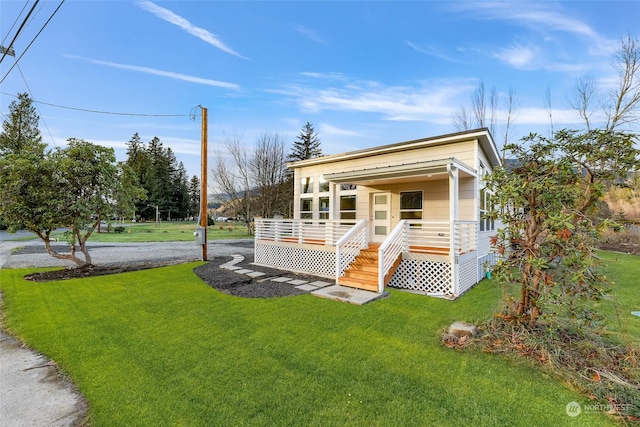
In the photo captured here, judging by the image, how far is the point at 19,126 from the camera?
1177 inches

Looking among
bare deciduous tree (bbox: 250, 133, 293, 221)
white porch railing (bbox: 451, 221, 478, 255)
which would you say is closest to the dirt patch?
white porch railing (bbox: 451, 221, 478, 255)

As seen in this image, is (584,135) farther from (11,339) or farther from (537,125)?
(537,125)

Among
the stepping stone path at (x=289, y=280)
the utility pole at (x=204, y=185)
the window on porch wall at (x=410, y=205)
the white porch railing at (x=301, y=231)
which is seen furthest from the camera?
the utility pole at (x=204, y=185)

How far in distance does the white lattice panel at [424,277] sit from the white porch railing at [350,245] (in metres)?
1.29

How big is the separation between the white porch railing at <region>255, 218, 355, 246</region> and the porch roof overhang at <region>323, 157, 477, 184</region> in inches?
55.2

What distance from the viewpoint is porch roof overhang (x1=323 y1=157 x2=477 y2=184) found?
6.59 m

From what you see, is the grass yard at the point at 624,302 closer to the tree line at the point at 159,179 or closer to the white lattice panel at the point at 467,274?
the white lattice panel at the point at 467,274

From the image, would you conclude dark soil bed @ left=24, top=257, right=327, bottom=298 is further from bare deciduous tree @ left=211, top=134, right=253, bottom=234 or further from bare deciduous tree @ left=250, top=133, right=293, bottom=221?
bare deciduous tree @ left=211, top=134, right=253, bottom=234

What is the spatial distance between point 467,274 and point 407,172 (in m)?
3.04

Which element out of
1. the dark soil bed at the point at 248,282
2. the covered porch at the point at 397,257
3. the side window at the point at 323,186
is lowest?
the dark soil bed at the point at 248,282

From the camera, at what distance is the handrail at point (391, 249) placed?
6.20 meters

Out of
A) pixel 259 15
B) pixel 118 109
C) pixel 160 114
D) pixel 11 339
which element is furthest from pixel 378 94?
pixel 11 339

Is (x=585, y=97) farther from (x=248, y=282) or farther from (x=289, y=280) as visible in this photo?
(x=248, y=282)

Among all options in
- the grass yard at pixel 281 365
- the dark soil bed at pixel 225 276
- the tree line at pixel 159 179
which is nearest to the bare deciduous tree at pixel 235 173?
the dark soil bed at pixel 225 276
